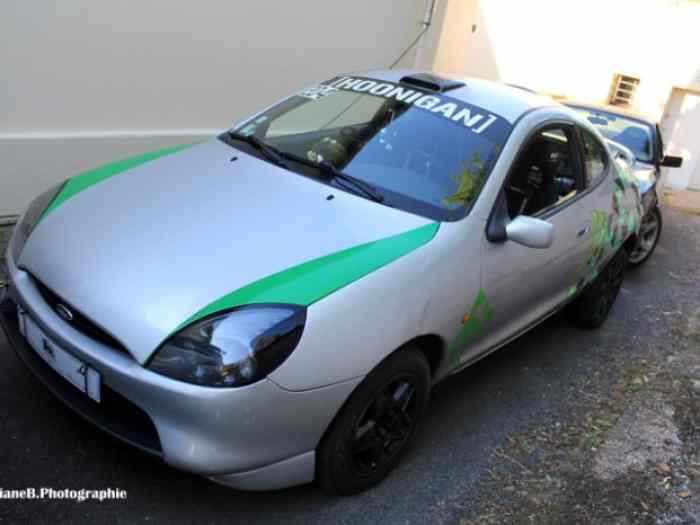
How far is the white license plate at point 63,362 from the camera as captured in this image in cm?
241

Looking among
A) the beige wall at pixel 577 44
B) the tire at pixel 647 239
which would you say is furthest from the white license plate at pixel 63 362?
the beige wall at pixel 577 44

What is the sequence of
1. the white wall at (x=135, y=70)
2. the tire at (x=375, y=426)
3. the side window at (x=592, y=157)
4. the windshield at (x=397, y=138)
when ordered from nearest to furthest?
the tire at (x=375, y=426) < the windshield at (x=397, y=138) < the side window at (x=592, y=157) < the white wall at (x=135, y=70)

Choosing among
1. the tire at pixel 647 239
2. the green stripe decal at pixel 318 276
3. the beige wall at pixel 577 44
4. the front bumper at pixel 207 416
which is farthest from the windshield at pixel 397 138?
the beige wall at pixel 577 44

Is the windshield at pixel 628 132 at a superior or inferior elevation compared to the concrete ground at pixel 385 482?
superior

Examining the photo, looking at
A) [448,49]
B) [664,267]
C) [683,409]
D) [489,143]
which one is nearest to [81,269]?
[489,143]

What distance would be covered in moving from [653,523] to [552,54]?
981cm

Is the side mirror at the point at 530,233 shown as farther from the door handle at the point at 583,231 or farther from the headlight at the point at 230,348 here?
the headlight at the point at 230,348

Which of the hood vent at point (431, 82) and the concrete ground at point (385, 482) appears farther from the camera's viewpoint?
the hood vent at point (431, 82)

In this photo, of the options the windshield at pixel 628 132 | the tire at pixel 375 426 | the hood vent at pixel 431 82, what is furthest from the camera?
the windshield at pixel 628 132

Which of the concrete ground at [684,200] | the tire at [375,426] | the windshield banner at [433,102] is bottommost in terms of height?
the concrete ground at [684,200]

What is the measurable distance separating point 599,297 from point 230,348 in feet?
11.1

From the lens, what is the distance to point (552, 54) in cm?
1148

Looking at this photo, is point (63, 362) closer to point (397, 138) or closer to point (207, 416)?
point (207, 416)

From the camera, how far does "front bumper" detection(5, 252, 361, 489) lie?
225 cm
